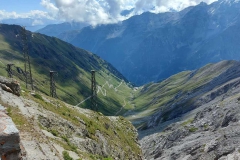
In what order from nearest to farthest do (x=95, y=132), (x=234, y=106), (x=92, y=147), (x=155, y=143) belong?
(x=92, y=147), (x=95, y=132), (x=234, y=106), (x=155, y=143)

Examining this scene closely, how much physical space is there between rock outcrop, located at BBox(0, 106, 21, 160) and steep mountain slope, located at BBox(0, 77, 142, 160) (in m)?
7.66

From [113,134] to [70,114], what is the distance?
13331 mm

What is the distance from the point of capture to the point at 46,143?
26.5 metres

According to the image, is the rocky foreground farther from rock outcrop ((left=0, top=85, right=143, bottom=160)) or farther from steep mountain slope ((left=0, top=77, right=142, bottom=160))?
rock outcrop ((left=0, top=85, right=143, bottom=160))

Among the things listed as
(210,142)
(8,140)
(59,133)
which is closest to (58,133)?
(59,133)

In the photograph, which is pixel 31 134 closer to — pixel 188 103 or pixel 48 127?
pixel 48 127

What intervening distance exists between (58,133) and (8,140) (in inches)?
1072

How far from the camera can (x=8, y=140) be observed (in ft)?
45.6

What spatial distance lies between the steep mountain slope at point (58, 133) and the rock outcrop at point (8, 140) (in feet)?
25.1

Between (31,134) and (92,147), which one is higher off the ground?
(31,134)

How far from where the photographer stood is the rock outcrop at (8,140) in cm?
1370

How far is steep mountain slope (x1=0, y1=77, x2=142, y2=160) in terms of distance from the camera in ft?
84.5

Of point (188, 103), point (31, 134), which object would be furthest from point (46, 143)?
point (188, 103)

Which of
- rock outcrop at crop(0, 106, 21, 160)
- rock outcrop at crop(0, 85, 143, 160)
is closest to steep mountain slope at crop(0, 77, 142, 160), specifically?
rock outcrop at crop(0, 85, 143, 160)
